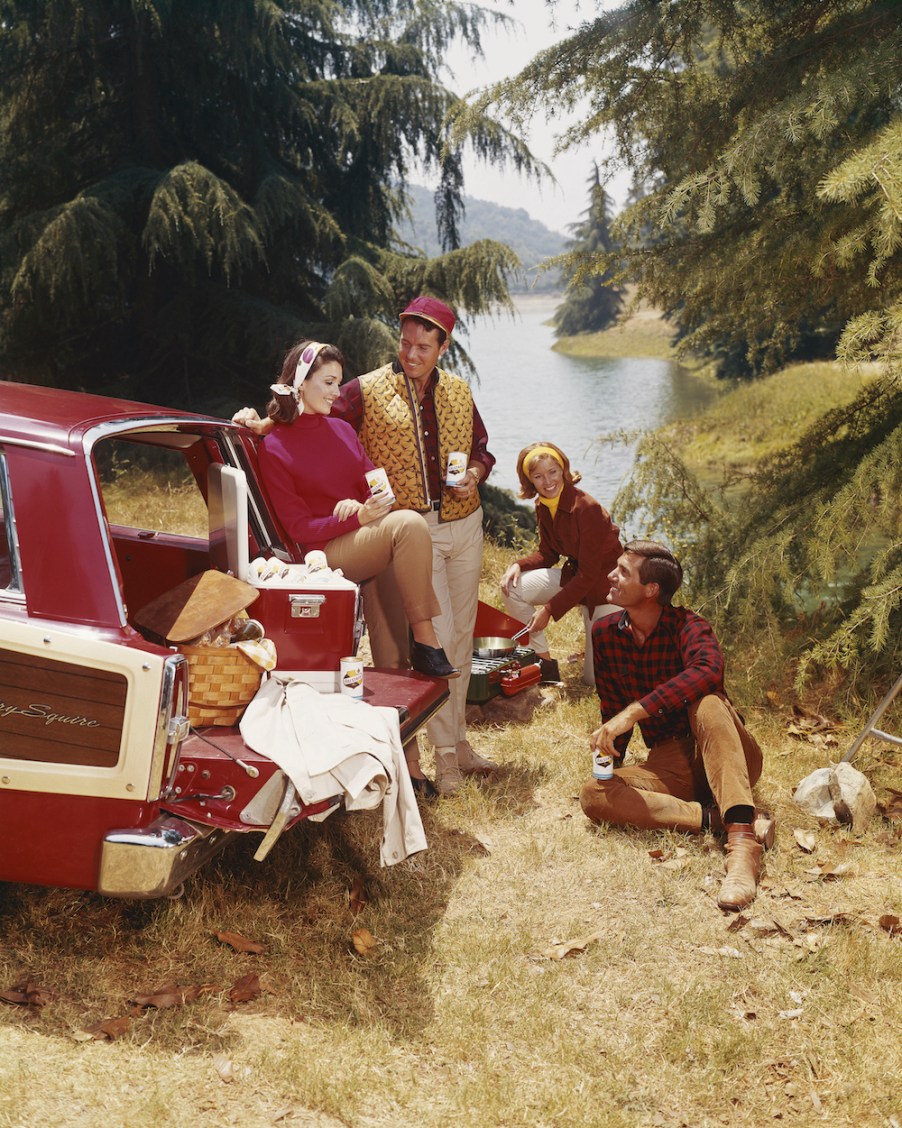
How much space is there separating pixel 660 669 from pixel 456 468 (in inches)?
50.4

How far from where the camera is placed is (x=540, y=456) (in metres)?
6.06

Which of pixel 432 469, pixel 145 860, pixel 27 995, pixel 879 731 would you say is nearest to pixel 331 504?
pixel 432 469

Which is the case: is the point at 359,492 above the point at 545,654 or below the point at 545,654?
above

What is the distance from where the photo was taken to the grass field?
3273 millimetres

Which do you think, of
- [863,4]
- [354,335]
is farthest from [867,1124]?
[354,335]

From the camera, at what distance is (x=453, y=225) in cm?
1408

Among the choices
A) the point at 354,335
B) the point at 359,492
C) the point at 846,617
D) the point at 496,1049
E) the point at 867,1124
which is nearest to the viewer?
the point at 867,1124

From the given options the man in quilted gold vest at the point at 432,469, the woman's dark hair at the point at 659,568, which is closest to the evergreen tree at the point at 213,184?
the man in quilted gold vest at the point at 432,469

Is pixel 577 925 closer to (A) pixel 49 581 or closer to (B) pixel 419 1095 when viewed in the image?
(B) pixel 419 1095

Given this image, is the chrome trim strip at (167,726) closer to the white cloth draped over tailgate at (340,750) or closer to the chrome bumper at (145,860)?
the chrome bumper at (145,860)

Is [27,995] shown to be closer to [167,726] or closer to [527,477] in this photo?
[167,726]

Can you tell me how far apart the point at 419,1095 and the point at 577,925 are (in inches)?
44.5

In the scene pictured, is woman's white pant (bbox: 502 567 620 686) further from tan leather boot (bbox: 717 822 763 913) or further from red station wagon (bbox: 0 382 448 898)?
red station wagon (bbox: 0 382 448 898)

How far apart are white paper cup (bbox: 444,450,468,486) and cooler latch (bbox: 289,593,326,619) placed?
1167mm
